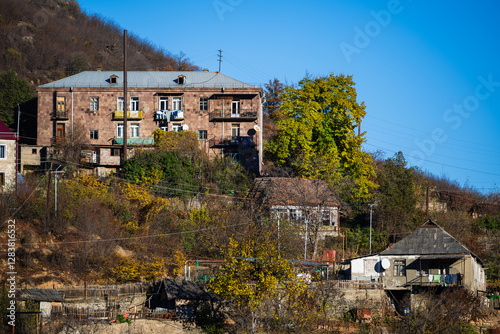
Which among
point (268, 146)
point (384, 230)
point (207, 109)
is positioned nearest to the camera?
point (384, 230)

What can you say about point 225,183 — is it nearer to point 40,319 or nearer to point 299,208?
point 299,208

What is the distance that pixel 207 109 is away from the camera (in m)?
56.3

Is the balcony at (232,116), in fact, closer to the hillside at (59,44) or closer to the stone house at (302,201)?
the stone house at (302,201)

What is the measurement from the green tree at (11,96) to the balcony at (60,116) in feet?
26.6

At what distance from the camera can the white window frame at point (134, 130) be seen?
56125mm

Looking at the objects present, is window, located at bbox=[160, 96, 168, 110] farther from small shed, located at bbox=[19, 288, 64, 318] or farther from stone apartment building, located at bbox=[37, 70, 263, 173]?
small shed, located at bbox=[19, 288, 64, 318]

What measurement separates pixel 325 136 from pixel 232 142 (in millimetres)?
8426

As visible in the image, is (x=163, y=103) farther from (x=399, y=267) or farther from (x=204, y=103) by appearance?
(x=399, y=267)

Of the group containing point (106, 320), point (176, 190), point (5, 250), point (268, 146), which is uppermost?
point (268, 146)

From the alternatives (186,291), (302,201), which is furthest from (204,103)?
(186,291)

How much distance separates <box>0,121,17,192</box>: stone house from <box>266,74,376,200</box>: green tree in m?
19.5

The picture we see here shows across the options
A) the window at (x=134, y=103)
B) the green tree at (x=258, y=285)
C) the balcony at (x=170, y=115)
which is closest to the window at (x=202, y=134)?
the balcony at (x=170, y=115)

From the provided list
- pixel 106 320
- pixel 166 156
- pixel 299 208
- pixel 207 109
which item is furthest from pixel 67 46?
pixel 106 320

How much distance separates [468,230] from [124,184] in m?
27.1
